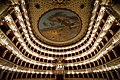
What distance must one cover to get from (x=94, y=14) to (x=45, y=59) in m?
16.5

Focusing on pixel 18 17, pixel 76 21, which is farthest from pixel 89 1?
pixel 18 17

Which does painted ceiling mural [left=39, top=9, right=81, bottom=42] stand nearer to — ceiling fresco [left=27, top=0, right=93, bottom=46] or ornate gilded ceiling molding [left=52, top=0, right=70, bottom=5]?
ceiling fresco [left=27, top=0, right=93, bottom=46]

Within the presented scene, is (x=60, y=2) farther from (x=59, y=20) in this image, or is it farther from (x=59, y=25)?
(x=59, y=25)

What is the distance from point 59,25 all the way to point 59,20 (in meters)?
1.50

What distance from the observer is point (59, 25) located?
1111 inches

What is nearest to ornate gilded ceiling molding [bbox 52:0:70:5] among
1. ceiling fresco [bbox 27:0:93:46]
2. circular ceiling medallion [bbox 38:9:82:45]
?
ceiling fresco [bbox 27:0:93:46]

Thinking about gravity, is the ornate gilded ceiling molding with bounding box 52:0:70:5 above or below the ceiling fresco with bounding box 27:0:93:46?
above

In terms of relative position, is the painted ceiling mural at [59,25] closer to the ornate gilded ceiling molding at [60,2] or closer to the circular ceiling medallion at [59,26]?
the circular ceiling medallion at [59,26]

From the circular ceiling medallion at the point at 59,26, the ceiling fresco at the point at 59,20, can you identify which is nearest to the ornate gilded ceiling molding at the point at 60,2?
the ceiling fresco at the point at 59,20

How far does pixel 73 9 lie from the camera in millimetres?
24188

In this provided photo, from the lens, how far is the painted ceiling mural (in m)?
25.5

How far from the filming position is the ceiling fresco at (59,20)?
907 inches

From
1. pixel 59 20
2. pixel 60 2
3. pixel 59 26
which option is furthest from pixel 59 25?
pixel 60 2

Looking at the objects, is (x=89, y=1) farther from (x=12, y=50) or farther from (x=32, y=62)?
(x=32, y=62)
